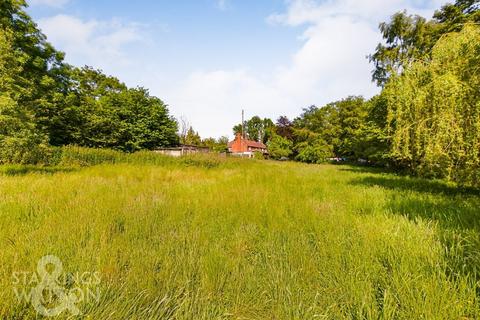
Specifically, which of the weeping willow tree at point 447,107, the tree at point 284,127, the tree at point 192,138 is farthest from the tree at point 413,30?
the tree at point 192,138

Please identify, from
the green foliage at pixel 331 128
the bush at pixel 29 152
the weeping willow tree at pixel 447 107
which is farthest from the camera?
the green foliage at pixel 331 128

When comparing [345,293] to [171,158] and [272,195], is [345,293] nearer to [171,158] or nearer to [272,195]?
[272,195]

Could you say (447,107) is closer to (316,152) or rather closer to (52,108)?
(52,108)

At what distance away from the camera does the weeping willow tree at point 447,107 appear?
A: 4.75 meters

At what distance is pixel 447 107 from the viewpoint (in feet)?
16.3

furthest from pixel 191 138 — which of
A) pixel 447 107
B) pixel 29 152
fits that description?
pixel 447 107

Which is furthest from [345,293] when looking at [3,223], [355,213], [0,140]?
[0,140]

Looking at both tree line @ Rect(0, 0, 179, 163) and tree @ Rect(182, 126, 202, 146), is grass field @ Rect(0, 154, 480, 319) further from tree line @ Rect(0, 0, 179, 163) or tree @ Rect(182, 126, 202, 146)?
tree @ Rect(182, 126, 202, 146)

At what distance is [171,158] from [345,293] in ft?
56.1

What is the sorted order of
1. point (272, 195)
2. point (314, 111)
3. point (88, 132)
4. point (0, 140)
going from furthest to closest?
point (314, 111), point (88, 132), point (0, 140), point (272, 195)

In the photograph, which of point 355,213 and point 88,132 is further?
point 88,132

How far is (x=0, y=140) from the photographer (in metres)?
8.41

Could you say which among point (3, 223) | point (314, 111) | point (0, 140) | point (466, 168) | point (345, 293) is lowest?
point (345, 293)

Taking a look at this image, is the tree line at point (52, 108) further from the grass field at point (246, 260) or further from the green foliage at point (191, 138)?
the green foliage at point (191, 138)
